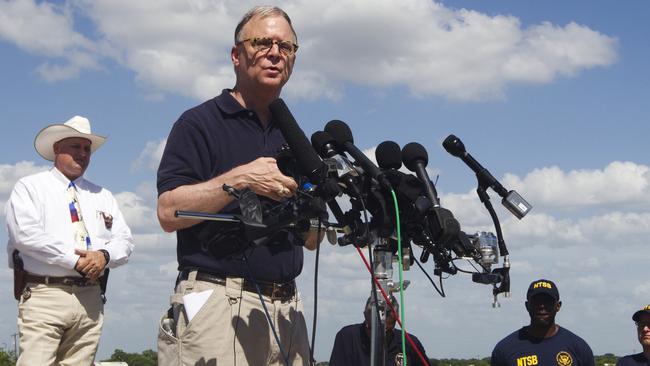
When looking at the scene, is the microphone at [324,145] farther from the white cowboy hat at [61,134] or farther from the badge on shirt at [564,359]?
the badge on shirt at [564,359]

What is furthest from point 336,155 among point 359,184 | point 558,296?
point 558,296

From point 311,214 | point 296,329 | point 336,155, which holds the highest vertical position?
point 336,155

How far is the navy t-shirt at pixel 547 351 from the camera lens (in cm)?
776

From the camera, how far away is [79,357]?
6.16 meters

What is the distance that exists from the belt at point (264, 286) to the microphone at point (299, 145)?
0.70 meters

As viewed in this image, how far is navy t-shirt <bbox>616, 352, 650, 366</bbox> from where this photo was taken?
857 cm

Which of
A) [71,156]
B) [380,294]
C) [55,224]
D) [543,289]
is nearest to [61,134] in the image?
[71,156]

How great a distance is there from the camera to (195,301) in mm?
3506

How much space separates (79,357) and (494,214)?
3.87 meters

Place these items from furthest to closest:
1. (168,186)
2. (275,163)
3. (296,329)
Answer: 1. (296,329)
2. (168,186)
3. (275,163)

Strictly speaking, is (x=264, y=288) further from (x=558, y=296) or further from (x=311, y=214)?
(x=558, y=296)

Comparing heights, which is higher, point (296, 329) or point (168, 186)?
point (168, 186)

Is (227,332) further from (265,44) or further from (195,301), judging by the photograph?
(265,44)

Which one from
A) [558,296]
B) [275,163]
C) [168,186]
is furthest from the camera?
[558,296]
